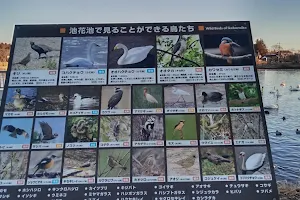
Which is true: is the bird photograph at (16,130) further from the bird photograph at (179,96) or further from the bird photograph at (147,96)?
the bird photograph at (179,96)

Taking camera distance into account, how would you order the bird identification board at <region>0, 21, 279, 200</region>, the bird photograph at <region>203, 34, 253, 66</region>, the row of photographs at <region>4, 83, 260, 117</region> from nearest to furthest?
the bird identification board at <region>0, 21, 279, 200</region>, the row of photographs at <region>4, 83, 260, 117</region>, the bird photograph at <region>203, 34, 253, 66</region>

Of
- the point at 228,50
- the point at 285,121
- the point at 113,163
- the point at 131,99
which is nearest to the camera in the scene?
the point at 113,163

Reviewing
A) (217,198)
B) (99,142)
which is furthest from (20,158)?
(217,198)

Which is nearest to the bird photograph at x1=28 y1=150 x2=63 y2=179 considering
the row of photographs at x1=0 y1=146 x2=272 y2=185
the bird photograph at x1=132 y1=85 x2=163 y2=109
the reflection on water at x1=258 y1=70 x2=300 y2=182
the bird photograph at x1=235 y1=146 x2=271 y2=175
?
the row of photographs at x1=0 y1=146 x2=272 y2=185

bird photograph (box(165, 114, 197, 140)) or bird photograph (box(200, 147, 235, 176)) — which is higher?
bird photograph (box(165, 114, 197, 140))

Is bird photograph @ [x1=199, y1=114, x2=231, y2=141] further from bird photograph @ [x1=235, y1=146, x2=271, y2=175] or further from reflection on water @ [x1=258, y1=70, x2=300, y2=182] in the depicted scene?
reflection on water @ [x1=258, y1=70, x2=300, y2=182]

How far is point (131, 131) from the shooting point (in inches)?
60.1

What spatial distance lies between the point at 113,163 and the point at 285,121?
107 cm

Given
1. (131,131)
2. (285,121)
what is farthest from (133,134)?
(285,121)

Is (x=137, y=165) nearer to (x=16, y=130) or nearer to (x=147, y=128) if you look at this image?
(x=147, y=128)

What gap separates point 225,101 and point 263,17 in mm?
809

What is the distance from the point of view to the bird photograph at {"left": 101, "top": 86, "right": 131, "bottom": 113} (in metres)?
1.57

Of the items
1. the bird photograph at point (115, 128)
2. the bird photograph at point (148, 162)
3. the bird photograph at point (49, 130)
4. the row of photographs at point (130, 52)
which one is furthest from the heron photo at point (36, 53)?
the bird photograph at point (148, 162)

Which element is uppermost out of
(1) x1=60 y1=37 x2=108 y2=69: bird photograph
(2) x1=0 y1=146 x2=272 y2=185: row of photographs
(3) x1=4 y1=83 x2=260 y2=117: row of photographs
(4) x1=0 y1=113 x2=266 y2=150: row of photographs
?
(1) x1=60 y1=37 x2=108 y2=69: bird photograph
